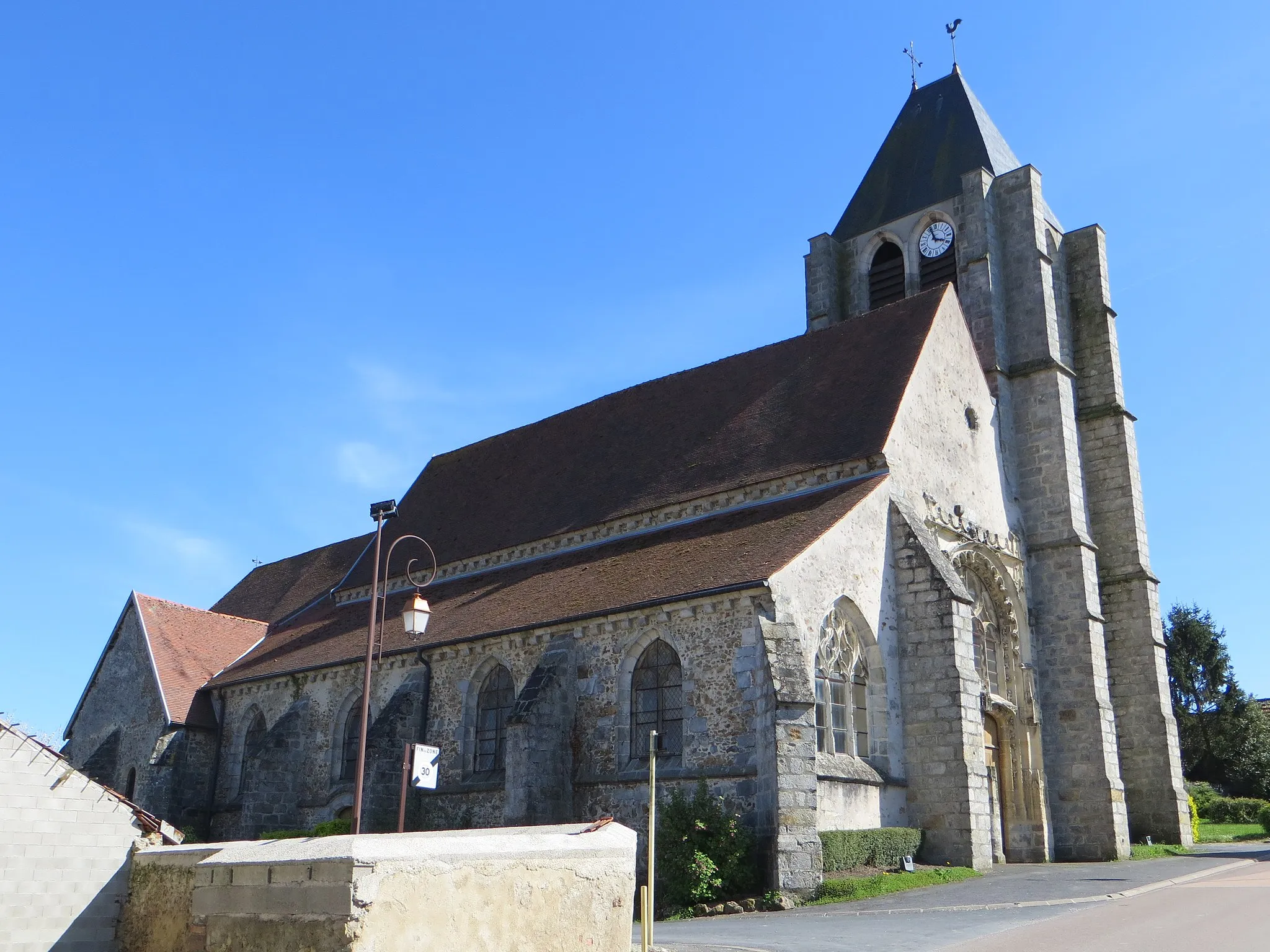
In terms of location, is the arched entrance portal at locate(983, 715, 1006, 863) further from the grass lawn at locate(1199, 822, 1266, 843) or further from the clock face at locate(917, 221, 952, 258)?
the clock face at locate(917, 221, 952, 258)

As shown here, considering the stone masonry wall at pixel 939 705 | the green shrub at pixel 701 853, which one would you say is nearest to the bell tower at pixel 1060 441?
the stone masonry wall at pixel 939 705

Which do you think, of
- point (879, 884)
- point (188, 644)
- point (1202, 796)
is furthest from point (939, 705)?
point (1202, 796)

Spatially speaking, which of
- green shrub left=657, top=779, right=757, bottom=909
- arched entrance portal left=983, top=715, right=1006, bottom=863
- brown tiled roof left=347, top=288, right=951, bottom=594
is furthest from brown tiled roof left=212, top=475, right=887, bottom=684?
arched entrance portal left=983, top=715, right=1006, bottom=863

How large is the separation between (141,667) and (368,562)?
19.7 feet

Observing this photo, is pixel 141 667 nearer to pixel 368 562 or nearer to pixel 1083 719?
pixel 368 562

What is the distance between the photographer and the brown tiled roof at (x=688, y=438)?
21.1 meters

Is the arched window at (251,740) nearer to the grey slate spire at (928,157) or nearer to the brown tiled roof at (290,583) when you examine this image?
the brown tiled roof at (290,583)

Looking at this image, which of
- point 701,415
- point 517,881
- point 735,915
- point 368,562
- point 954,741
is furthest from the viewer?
point 368,562

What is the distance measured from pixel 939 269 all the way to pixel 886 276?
1.84 meters

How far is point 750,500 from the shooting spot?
20.7m

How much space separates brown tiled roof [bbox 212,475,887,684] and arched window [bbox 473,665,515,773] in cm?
96

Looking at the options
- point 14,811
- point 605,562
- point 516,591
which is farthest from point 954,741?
point 14,811

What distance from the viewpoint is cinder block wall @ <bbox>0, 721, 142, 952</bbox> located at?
10.8 metres

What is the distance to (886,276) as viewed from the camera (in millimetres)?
29312
